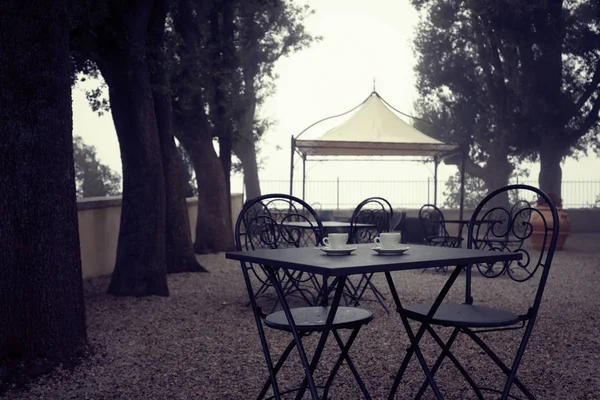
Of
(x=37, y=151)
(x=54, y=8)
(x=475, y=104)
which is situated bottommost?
(x=37, y=151)

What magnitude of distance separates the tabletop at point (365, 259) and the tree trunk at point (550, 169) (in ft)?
51.5

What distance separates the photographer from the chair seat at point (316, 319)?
2.75 metres

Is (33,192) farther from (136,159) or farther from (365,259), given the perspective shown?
(136,159)

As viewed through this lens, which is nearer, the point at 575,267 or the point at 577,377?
the point at 577,377

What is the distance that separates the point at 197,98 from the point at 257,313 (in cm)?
884

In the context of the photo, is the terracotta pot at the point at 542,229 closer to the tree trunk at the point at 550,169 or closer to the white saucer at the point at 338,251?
the tree trunk at the point at 550,169

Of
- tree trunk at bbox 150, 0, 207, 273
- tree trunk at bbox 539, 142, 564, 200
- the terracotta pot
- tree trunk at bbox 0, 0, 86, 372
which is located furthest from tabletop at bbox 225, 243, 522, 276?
tree trunk at bbox 539, 142, 564, 200

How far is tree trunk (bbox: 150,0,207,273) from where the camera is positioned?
24.2 ft

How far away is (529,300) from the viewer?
6773 mm

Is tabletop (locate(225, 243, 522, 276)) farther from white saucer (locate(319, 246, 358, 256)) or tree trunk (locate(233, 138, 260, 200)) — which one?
tree trunk (locate(233, 138, 260, 200))

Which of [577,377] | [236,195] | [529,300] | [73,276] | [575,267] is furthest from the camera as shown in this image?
[236,195]

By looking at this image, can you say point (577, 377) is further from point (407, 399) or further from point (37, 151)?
point (37, 151)

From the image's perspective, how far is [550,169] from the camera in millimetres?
17641

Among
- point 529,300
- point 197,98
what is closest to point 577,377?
point 529,300
